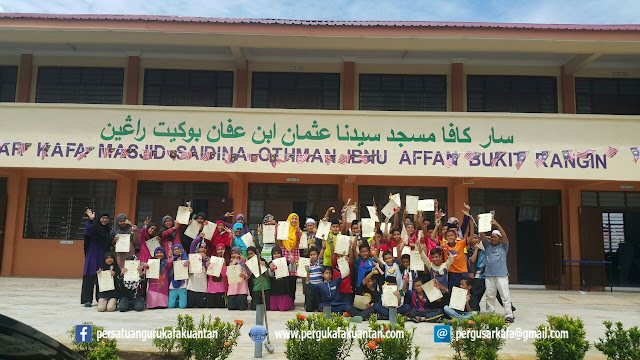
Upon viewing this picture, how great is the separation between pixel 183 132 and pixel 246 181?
218 centimetres

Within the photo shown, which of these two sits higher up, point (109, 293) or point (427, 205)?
point (427, 205)

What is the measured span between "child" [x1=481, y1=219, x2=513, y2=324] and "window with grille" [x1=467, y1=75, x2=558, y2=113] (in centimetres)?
636

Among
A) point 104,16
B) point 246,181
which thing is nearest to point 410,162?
point 246,181

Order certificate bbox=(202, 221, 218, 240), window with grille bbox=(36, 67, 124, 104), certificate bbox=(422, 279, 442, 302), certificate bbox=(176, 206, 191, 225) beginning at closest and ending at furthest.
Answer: certificate bbox=(422, 279, 442, 302), certificate bbox=(176, 206, 191, 225), certificate bbox=(202, 221, 218, 240), window with grille bbox=(36, 67, 124, 104)

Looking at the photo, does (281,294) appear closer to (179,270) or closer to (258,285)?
(258,285)

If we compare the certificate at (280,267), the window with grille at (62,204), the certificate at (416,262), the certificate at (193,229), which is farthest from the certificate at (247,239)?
the window with grille at (62,204)

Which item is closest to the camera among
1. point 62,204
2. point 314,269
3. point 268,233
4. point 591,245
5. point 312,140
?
point 314,269

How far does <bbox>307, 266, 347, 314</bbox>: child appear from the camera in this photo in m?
7.48

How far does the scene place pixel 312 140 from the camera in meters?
11.3

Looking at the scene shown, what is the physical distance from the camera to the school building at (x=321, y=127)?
1109 centimetres

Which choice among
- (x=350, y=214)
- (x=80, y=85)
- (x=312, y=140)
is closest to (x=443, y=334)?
(x=350, y=214)

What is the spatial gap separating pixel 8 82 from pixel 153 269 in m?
8.82

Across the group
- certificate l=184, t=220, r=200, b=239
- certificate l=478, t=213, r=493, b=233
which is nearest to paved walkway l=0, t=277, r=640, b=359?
certificate l=184, t=220, r=200, b=239

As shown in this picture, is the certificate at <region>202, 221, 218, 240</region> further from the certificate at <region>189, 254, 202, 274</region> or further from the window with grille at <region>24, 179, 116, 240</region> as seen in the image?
the window with grille at <region>24, 179, 116, 240</region>
